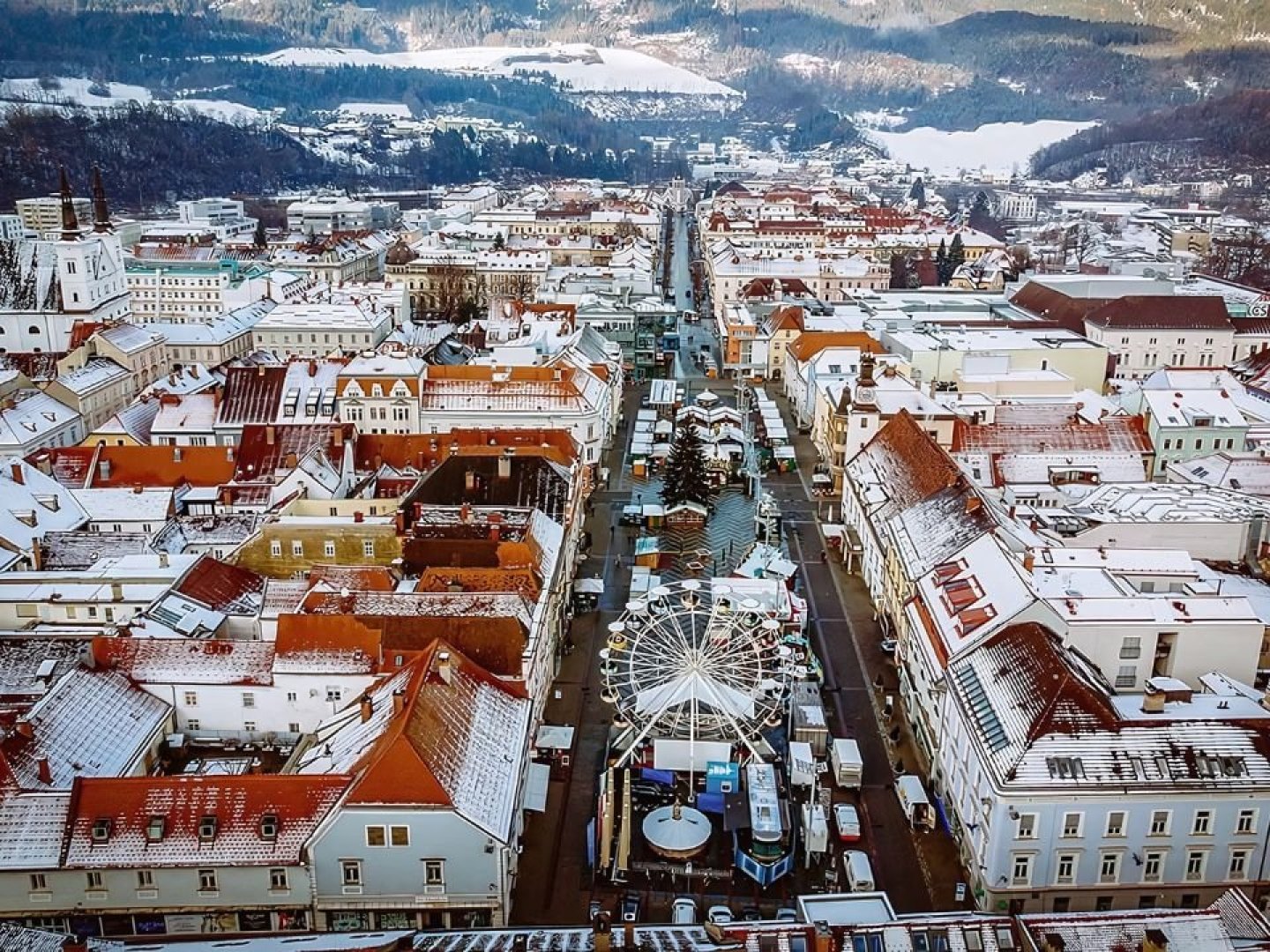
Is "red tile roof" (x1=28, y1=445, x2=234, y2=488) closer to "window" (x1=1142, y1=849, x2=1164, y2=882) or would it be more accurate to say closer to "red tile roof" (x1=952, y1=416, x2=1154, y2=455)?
"red tile roof" (x1=952, y1=416, x2=1154, y2=455)

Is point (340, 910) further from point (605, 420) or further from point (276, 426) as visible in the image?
point (605, 420)

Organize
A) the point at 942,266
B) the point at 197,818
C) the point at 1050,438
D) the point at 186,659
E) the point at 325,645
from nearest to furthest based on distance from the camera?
1. the point at 197,818
2. the point at 325,645
3. the point at 186,659
4. the point at 1050,438
5. the point at 942,266

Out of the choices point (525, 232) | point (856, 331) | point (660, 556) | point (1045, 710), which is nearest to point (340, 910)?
point (1045, 710)

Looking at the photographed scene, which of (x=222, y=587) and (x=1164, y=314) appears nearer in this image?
(x=222, y=587)

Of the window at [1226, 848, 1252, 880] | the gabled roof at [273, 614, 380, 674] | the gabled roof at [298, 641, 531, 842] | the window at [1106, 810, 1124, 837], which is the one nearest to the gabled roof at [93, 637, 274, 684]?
the gabled roof at [273, 614, 380, 674]

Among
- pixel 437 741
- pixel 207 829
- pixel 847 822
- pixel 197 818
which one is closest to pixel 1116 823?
pixel 847 822

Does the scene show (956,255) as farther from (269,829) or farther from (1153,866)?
(269,829)

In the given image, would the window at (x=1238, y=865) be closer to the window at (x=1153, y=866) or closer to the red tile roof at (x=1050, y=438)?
the window at (x=1153, y=866)

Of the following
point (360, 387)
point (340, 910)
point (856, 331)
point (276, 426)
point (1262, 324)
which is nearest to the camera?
point (340, 910)
